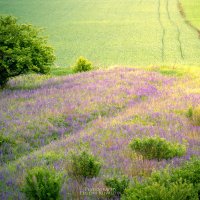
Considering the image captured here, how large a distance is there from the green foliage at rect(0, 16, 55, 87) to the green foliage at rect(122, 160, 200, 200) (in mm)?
11113

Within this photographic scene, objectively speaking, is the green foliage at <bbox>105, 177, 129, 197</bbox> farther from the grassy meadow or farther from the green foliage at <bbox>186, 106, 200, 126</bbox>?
the green foliage at <bbox>186, 106, 200, 126</bbox>

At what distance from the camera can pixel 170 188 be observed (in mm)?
5723

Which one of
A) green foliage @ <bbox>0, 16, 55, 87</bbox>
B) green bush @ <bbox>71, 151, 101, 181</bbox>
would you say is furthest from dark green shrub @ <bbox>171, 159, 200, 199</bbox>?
green foliage @ <bbox>0, 16, 55, 87</bbox>

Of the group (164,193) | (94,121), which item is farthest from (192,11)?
(164,193)

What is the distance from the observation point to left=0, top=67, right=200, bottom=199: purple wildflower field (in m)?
8.14

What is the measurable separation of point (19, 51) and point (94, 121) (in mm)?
5869

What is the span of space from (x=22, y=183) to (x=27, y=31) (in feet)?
39.1

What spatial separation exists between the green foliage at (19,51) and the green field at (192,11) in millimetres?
29215

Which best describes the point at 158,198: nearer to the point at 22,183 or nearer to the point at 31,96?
the point at 22,183

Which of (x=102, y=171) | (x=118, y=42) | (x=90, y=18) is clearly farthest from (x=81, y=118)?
(x=90, y=18)

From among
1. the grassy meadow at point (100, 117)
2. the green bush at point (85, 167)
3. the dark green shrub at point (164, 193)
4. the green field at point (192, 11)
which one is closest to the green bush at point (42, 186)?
the grassy meadow at point (100, 117)

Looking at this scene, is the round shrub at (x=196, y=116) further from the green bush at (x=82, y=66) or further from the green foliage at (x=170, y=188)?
the green bush at (x=82, y=66)

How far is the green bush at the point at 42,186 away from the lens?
6.33 metres

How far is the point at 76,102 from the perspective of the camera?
1438 centimetres
